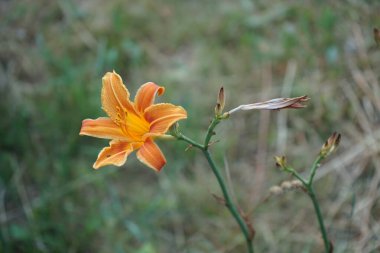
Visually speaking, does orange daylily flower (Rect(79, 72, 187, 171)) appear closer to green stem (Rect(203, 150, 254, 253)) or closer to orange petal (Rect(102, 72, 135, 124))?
orange petal (Rect(102, 72, 135, 124))

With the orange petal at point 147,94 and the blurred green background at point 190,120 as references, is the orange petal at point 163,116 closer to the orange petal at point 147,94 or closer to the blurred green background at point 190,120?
the orange petal at point 147,94

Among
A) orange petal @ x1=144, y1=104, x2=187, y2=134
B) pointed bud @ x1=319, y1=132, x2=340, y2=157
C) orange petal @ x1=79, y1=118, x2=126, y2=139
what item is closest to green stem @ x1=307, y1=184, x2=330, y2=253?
pointed bud @ x1=319, y1=132, x2=340, y2=157


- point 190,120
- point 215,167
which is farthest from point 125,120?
point 190,120

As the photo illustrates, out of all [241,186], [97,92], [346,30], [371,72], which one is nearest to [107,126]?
[241,186]

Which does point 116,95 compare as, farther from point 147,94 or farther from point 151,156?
point 151,156

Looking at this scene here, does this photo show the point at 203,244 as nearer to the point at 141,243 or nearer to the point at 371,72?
the point at 141,243
